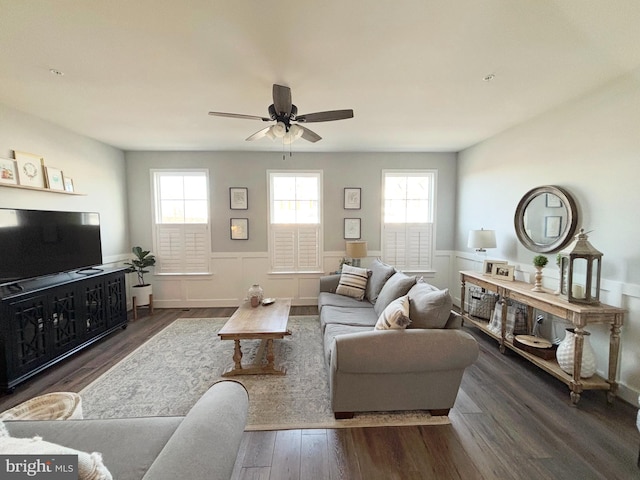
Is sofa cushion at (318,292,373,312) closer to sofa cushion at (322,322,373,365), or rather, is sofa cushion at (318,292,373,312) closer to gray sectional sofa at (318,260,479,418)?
sofa cushion at (322,322,373,365)

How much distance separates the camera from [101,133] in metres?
3.58

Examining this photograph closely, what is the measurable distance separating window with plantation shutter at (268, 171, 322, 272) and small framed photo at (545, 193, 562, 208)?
3.05 metres

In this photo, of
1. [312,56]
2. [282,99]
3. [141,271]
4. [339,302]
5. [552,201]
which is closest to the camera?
[312,56]

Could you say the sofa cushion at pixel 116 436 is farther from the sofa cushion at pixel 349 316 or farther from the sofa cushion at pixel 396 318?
the sofa cushion at pixel 349 316

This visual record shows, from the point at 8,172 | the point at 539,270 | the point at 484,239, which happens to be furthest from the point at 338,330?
the point at 8,172

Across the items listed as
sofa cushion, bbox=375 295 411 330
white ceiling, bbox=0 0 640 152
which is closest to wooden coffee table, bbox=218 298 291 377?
sofa cushion, bbox=375 295 411 330

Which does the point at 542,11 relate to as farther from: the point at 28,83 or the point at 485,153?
the point at 28,83

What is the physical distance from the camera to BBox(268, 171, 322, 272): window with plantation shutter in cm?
457

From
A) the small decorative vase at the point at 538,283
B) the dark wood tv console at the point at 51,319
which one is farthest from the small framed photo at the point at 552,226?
the dark wood tv console at the point at 51,319

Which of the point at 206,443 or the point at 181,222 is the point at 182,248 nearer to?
the point at 181,222

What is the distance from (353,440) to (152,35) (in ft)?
10.0

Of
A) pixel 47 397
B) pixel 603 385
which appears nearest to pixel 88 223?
pixel 47 397

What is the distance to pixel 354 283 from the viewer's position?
3.59 m

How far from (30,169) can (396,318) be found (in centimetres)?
421
